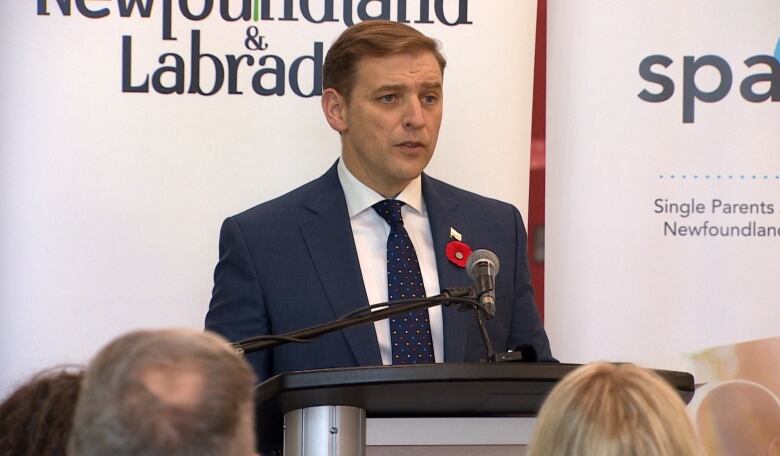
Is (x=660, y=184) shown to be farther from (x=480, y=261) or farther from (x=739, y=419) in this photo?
(x=480, y=261)

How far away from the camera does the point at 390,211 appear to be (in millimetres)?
3836

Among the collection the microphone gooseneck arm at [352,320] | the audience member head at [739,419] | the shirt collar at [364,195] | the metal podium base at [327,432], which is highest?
the shirt collar at [364,195]

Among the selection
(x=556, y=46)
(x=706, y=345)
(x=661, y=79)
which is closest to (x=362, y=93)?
(x=556, y=46)

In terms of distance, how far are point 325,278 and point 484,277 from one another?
3.65ft

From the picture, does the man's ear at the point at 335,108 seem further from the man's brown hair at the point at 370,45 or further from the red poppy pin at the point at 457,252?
the red poppy pin at the point at 457,252

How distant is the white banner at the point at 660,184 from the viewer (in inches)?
174

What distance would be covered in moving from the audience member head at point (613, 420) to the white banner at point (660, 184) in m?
2.75

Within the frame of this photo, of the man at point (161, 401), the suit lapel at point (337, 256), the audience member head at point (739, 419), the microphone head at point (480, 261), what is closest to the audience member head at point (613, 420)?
the man at point (161, 401)

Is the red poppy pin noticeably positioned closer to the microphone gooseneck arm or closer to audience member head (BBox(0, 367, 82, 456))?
the microphone gooseneck arm

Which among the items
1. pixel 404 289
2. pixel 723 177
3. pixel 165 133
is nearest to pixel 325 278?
pixel 404 289

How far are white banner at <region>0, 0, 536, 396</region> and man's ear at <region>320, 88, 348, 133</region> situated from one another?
303 mm

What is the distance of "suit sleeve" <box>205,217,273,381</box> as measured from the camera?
3.56m

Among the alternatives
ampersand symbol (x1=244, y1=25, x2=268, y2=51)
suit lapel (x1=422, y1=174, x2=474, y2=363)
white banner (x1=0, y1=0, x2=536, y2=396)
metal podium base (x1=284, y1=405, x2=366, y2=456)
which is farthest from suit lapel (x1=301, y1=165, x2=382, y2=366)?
metal podium base (x1=284, y1=405, x2=366, y2=456)

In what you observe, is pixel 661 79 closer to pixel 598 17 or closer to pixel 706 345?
pixel 598 17
